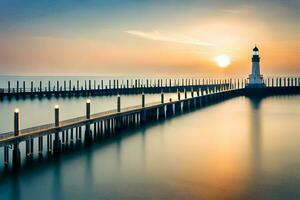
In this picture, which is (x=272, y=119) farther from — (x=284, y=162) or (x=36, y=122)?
(x=36, y=122)

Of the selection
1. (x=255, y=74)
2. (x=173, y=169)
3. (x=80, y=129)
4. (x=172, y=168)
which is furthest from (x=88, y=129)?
(x=255, y=74)

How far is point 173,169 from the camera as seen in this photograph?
56.1ft

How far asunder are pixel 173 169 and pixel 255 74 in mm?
47257

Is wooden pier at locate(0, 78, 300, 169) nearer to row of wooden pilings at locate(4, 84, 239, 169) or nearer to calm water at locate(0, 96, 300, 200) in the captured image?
row of wooden pilings at locate(4, 84, 239, 169)

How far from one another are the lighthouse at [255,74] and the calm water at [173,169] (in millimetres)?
33618

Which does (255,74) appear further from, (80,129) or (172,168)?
(172,168)

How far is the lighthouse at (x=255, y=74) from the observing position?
198ft

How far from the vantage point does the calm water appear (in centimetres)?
1405

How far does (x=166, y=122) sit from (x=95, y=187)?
18022 millimetres

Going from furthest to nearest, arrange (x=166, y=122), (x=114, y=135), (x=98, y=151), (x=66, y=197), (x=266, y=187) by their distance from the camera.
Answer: (x=166, y=122)
(x=114, y=135)
(x=98, y=151)
(x=266, y=187)
(x=66, y=197)

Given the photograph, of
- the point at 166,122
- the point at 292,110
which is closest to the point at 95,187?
the point at 166,122

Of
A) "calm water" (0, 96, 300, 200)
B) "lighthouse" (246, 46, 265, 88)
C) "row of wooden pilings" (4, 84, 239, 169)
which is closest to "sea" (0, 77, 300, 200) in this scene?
"calm water" (0, 96, 300, 200)

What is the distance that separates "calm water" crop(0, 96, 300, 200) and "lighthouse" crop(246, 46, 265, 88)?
3362 centimetres

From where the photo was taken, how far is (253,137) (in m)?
26.3
